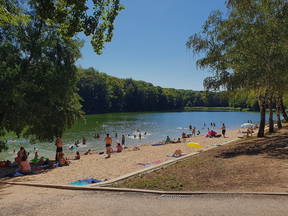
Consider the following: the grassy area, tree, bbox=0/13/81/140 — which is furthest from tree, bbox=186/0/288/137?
tree, bbox=0/13/81/140

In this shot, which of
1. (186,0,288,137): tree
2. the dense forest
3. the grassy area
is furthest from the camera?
the dense forest

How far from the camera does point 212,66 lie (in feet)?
60.5

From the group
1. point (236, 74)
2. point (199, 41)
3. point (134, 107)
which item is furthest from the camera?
point (134, 107)

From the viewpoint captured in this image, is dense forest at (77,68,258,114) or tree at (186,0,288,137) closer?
tree at (186,0,288,137)

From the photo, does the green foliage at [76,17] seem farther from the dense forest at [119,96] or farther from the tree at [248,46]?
the dense forest at [119,96]

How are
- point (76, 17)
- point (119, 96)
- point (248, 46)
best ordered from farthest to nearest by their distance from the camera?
point (119, 96), point (248, 46), point (76, 17)

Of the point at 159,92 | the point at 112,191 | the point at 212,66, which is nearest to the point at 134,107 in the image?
the point at 159,92

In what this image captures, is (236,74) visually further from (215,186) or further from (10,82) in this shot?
(10,82)

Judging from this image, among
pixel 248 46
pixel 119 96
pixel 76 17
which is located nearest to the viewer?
pixel 76 17

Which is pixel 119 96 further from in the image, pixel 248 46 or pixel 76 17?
pixel 76 17

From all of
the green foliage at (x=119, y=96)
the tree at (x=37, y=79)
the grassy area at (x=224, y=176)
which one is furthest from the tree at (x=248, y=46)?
the green foliage at (x=119, y=96)

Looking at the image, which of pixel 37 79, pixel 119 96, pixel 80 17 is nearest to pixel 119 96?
pixel 119 96

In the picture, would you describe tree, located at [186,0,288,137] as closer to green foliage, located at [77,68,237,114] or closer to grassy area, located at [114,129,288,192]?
grassy area, located at [114,129,288,192]

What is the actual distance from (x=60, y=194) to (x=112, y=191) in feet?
5.55
